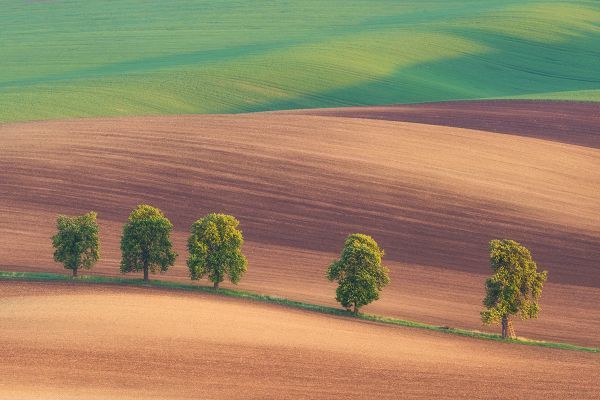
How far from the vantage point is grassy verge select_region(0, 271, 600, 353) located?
38.8 meters

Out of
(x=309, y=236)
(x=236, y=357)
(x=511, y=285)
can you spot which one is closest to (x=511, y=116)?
(x=309, y=236)

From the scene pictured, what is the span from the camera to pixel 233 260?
43219 millimetres

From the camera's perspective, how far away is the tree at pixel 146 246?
43688 millimetres

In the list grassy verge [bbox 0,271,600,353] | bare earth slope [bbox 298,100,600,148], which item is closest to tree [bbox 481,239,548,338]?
grassy verge [bbox 0,271,600,353]

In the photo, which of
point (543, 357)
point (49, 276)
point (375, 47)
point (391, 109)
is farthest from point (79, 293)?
point (375, 47)

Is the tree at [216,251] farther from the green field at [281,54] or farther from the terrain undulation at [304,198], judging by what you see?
the green field at [281,54]

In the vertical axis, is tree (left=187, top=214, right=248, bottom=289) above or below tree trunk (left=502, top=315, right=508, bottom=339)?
above

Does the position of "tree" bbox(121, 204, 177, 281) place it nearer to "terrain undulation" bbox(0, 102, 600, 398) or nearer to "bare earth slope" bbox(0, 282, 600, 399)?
"terrain undulation" bbox(0, 102, 600, 398)

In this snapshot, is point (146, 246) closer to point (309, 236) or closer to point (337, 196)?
point (309, 236)

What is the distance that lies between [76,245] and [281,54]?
216 feet

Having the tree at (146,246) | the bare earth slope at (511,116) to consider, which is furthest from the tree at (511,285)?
the bare earth slope at (511,116)

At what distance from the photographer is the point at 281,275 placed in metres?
46.5

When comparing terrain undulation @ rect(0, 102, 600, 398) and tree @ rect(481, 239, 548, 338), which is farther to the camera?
tree @ rect(481, 239, 548, 338)

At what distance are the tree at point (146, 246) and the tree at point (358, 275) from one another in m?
6.83
